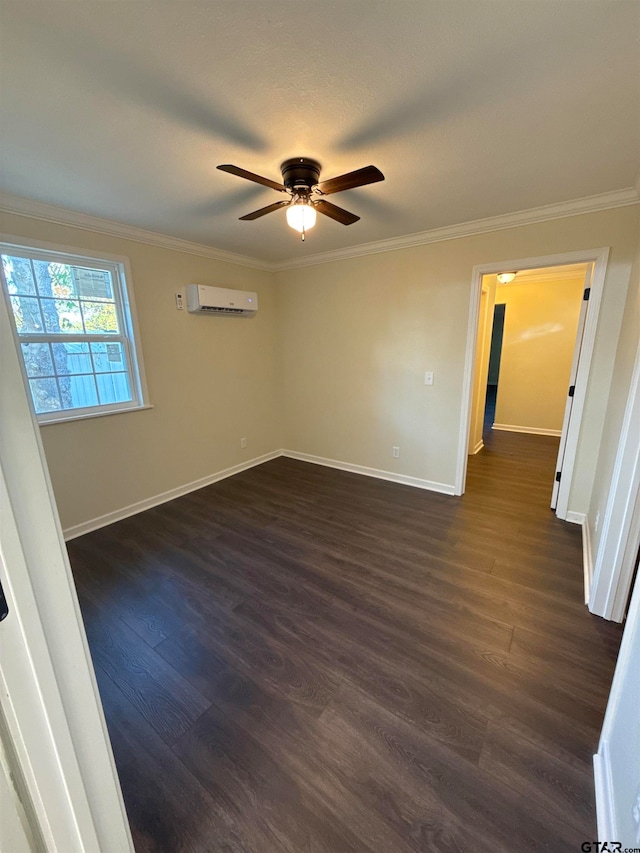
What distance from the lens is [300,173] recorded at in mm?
1854

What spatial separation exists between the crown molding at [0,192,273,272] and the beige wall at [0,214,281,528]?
0.16 feet

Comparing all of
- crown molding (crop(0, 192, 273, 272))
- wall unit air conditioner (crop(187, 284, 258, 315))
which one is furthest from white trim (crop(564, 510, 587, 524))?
crown molding (crop(0, 192, 273, 272))

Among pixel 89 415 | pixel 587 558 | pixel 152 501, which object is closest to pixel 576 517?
pixel 587 558

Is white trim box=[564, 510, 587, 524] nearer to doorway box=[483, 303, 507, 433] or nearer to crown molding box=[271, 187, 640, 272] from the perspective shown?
crown molding box=[271, 187, 640, 272]

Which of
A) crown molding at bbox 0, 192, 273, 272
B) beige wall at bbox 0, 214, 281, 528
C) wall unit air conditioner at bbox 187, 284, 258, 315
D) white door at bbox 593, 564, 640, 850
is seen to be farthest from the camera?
wall unit air conditioner at bbox 187, 284, 258, 315

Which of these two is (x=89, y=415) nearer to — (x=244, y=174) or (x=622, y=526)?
(x=244, y=174)

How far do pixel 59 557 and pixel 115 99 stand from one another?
1.80 meters

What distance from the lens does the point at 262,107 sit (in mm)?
1456

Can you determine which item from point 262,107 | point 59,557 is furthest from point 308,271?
point 59,557

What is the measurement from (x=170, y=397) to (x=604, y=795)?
362cm

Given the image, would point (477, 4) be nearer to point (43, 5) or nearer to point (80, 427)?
point (43, 5)

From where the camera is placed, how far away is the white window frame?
8.05 feet

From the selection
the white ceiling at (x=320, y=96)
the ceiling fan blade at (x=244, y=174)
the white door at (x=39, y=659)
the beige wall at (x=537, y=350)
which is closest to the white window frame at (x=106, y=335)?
the white ceiling at (x=320, y=96)

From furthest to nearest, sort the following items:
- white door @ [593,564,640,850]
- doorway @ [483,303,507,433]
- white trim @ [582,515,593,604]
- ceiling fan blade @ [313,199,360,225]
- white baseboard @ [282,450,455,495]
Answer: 1. doorway @ [483,303,507,433]
2. white baseboard @ [282,450,455,495]
3. white trim @ [582,515,593,604]
4. ceiling fan blade @ [313,199,360,225]
5. white door @ [593,564,640,850]
